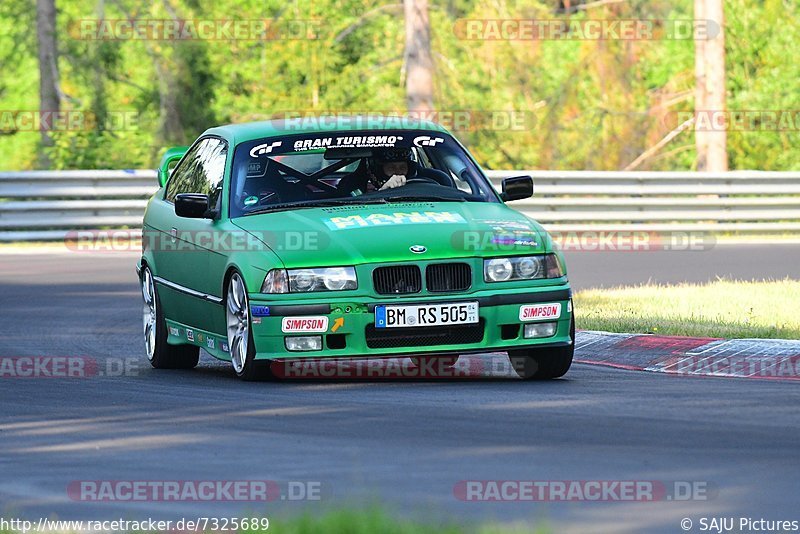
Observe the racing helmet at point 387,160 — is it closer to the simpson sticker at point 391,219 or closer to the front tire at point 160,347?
the simpson sticker at point 391,219

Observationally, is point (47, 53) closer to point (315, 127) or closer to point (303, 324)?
point (315, 127)

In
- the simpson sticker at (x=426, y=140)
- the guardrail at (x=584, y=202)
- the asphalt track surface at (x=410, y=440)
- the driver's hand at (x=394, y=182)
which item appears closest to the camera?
the asphalt track surface at (x=410, y=440)

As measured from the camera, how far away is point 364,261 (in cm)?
986

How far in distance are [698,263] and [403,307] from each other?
470 inches

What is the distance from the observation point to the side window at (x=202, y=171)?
11.4 metres

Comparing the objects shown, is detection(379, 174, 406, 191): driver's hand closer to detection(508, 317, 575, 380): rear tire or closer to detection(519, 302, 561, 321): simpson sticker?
detection(508, 317, 575, 380): rear tire

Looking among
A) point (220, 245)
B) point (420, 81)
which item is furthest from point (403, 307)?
point (420, 81)

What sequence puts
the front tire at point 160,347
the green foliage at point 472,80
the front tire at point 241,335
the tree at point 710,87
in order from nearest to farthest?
the front tire at point 241,335, the front tire at point 160,347, the tree at point 710,87, the green foliage at point 472,80

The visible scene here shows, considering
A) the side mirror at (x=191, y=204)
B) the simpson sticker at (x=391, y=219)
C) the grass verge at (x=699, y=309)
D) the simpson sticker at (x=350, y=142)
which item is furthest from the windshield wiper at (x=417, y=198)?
the grass verge at (x=699, y=309)

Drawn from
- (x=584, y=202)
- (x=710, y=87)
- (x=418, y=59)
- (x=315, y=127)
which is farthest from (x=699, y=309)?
(x=418, y=59)

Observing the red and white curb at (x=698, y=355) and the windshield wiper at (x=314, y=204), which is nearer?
the red and white curb at (x=698, y=355)

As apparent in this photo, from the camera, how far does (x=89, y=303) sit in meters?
16.8

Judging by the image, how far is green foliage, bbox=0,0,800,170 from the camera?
3959 centimetres

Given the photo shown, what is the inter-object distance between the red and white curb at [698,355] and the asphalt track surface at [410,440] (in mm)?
445
